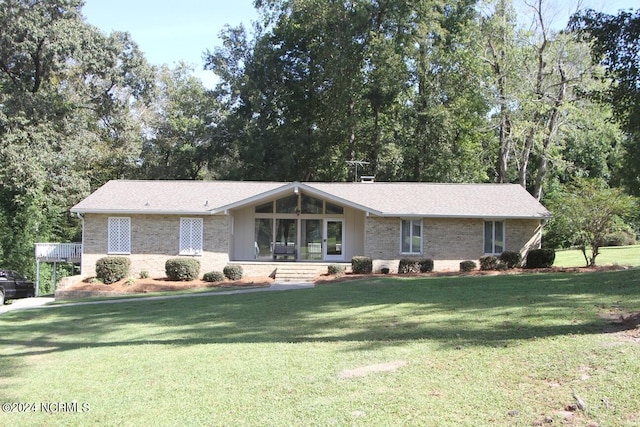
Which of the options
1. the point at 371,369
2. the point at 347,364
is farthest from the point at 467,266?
the point at 371,369

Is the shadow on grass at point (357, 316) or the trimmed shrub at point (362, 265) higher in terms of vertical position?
the trimmed shrub at point (362, 265)

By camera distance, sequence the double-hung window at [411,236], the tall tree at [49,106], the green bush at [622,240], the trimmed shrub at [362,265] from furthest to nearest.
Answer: the green bush at [622,240] → the tall tree at [49,106] → the double-hung window at [411,236] → the trimmed shrub at [362,265]

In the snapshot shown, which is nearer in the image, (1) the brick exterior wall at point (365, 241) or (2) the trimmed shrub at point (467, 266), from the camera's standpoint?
(2) the trimmed shrub at point (467, 266)

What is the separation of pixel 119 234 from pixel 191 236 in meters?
3.16

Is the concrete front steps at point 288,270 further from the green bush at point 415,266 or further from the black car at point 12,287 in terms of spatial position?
the black car at point 12,287

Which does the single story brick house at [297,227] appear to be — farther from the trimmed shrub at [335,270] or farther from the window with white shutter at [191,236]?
the trimmed shrub at [335,270]

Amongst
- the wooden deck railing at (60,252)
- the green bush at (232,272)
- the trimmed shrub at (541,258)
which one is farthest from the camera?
the wooden deck railing at (60,252)

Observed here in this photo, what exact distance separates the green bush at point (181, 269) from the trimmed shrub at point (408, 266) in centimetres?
851

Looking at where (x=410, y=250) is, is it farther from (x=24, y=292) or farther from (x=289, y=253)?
(x=24, y=292)

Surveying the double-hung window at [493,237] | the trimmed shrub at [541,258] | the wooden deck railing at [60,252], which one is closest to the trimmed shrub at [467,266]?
the double-hung window at [493,237]

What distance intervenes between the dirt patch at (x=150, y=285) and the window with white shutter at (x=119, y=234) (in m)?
2.06

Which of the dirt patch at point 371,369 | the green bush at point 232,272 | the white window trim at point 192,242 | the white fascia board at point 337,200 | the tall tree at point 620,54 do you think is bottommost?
the dirt patch at point 371,369

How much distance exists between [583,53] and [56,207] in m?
32.3

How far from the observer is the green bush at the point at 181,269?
22.8 m
